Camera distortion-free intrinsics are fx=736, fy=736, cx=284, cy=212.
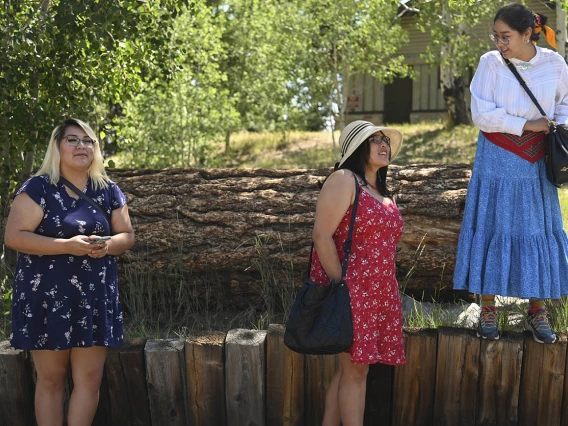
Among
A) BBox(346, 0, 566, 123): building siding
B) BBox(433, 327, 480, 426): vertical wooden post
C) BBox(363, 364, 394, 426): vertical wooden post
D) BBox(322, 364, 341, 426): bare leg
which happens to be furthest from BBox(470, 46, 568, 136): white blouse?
BBox(346, 0, 566, 123): building siding

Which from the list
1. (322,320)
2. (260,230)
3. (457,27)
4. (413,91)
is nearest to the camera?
(322,320)

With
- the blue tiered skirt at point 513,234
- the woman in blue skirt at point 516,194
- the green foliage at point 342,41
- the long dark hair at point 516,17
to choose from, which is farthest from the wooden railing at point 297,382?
the green foliage at point 342,41

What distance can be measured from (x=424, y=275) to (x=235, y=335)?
1761 millimetres

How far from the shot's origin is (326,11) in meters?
14.7

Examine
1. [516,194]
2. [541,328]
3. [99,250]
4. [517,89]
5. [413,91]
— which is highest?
[413,91]

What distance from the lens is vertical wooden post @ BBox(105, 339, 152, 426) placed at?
162 inches

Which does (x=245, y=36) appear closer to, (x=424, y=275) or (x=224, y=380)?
(x=424, y=275)

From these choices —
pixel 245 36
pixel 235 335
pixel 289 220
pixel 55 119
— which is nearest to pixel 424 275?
pixel 289 220

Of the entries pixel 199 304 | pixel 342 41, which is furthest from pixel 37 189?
pixel 342 41

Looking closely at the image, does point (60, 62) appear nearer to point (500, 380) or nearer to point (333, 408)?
point (333, 408)

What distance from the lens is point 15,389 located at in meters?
4.14

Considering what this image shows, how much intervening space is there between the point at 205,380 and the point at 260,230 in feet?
4.93

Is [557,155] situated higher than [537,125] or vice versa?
[537,125]

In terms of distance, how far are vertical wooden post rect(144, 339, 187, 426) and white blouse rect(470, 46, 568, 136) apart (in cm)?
209
